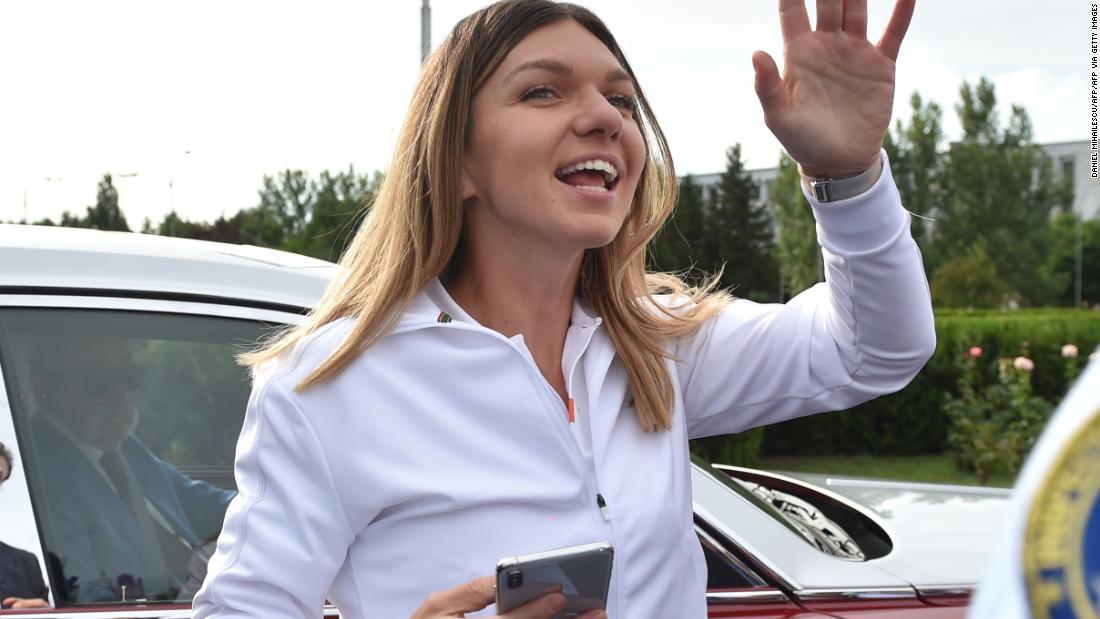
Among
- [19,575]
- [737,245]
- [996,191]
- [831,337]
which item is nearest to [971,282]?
[996,191]

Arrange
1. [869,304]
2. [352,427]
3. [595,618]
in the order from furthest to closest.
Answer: [869,304], [352,427], [595,618]

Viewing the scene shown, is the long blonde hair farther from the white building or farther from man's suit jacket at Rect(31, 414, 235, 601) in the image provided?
the white building

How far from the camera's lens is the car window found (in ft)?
6.70

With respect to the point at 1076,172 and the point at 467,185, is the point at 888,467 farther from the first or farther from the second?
the point at 1076,172

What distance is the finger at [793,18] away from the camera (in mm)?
1715

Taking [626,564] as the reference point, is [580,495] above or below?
above

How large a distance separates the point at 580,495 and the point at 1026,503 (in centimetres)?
117

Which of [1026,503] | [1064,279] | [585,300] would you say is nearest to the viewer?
[1026,503]

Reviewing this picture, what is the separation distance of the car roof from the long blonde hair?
0.25 metres

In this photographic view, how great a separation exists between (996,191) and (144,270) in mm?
49652

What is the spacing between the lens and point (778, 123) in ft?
5.60

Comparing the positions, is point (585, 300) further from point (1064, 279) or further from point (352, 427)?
point (1064, 279)

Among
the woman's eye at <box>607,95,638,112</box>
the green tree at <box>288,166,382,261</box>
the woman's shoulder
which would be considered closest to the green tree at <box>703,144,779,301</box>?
the green tree at <box>288,166,382,261</box>

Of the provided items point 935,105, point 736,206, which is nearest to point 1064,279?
point 935,105
